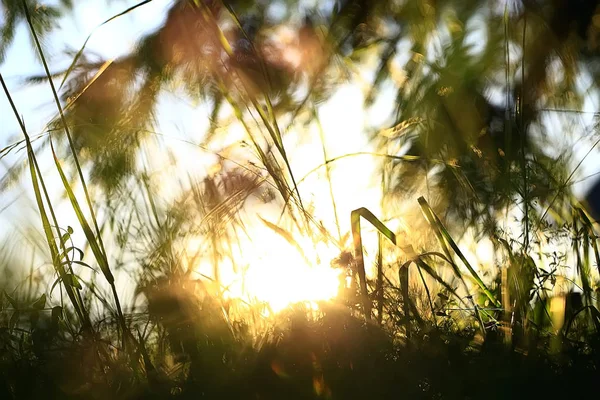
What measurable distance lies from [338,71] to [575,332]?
58 cm

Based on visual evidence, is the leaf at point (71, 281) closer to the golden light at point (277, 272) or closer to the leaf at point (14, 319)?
the leaf at point (14, 319)

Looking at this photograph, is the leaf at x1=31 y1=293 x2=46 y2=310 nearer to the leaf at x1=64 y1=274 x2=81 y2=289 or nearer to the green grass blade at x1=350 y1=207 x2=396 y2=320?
the leaf at x1=64 y1=274 x2=81 y2=289

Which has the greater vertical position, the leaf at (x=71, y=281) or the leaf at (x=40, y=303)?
the leaf at (x=71, y=281)

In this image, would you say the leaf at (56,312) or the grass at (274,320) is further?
the leaf at (56,312)

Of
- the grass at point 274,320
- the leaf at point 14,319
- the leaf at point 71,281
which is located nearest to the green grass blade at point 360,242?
the grass at point 274,320

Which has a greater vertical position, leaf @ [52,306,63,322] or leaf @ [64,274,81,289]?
leaf @ [64,274,81,289]

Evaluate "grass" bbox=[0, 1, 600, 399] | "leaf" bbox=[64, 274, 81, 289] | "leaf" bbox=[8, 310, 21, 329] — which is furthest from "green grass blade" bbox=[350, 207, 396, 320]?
"leaf" bbox=[8, 310, 21, 329]

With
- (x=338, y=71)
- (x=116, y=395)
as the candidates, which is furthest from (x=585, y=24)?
(x=116, y=395)

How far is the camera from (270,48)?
1.27 metres

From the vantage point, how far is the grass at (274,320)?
738 mm

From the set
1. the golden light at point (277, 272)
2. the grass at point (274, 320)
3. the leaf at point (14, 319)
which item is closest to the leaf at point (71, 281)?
the grass at point (274, 320)

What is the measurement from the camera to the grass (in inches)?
29.0

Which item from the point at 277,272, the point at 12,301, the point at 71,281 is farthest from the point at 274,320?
the point at 12,301

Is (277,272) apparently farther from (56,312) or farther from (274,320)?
(56,312)
